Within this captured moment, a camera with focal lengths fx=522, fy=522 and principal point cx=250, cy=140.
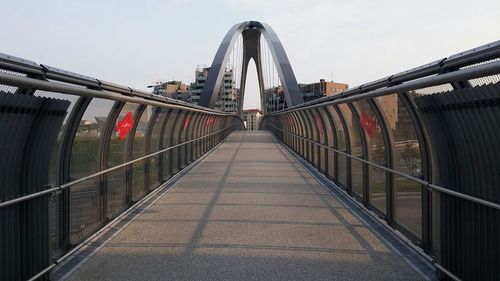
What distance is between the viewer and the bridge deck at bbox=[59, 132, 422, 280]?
4.13 metres

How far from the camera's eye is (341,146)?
8922mm

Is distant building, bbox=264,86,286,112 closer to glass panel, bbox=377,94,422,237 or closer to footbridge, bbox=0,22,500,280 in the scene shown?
footbridge, bbox=0,22,500,280

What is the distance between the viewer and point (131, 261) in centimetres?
446

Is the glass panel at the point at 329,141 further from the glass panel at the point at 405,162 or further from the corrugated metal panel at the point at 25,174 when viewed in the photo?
the corrugated metal panel at the point at 25,174

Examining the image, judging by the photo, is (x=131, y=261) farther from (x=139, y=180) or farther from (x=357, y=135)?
(x=357, y=135)

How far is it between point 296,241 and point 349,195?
3092 mm

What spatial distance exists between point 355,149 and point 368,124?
1127mm

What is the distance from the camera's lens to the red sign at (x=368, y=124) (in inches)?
249

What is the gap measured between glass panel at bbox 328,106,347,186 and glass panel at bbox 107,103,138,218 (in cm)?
353

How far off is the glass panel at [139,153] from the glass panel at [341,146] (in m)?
3.12

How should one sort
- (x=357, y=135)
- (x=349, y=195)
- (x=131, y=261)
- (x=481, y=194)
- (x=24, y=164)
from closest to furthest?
(x=481, y=194) < (x=24, y=164) < (x=131, y=261) < (x=357, y=135) < (x=349, y=195)

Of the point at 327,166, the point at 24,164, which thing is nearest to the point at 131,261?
the point at 24,164

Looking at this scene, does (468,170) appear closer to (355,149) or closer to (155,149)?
(355,149)

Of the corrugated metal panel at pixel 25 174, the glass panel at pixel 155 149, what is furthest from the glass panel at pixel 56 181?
the glass panel at pixel 155 149
